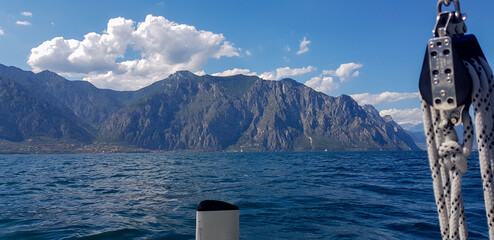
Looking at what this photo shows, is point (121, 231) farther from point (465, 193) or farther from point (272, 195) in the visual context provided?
point (465, 193)

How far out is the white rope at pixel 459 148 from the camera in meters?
2.74

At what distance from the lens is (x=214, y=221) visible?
319 cm

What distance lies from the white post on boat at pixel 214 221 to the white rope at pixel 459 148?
2204mm

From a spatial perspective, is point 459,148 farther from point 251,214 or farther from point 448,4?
point 251,214

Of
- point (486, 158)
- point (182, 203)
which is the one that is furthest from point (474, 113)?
point (182, 203)

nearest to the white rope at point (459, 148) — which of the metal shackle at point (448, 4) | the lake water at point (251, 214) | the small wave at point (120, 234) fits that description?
the metal shackle at point (448, 4)

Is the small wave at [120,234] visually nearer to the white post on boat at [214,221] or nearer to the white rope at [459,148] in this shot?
the white post on boat at [214,221]

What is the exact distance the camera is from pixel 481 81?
2740mm

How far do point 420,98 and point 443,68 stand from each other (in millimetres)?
407

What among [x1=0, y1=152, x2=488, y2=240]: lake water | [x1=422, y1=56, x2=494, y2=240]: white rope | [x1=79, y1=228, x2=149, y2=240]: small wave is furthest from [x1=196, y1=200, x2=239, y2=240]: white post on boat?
[x1=79, y1=228, x2=149, y2=240]: small wave

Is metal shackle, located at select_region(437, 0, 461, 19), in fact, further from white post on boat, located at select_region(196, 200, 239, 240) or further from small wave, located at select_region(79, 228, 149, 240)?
small wave, located at select_region(79, 228, 149, 240)

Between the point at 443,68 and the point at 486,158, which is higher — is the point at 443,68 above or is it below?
→ above

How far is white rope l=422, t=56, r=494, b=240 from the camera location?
2.74 metres

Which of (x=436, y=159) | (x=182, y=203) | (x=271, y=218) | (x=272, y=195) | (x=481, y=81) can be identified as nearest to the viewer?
(x=481, y=81)
